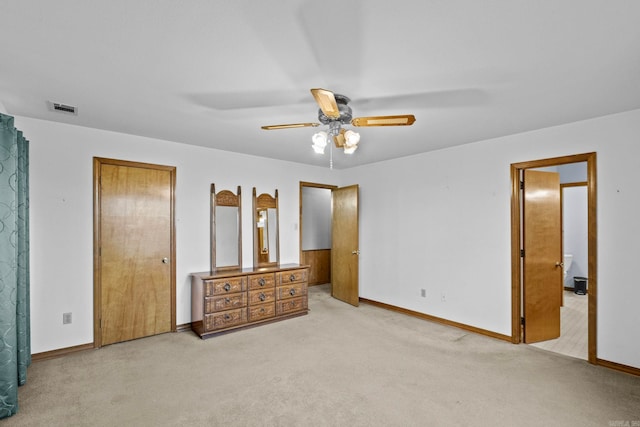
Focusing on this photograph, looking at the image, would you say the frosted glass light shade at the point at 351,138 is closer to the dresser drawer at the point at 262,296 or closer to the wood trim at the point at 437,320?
the dresser drawer at the point at 262,296

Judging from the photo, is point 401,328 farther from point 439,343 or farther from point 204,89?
point 204,89

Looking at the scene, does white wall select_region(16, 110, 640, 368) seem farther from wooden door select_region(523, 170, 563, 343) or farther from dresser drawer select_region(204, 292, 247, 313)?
dresser drawer select_region(204, 292, 247, 313)

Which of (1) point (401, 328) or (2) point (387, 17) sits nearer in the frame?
(2) point (387, 17)

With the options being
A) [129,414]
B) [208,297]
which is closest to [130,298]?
[208,297]

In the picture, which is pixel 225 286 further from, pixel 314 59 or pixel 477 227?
pixel 477 227

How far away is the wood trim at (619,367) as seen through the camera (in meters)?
2.78

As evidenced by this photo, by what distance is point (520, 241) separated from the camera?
3.58 meters

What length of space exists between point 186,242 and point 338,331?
230 centimetres

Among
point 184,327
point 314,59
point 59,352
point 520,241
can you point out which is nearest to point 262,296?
point 184,327

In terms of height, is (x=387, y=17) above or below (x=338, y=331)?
above

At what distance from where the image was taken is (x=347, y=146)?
8.28 ft

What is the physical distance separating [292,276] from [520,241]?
2963mm

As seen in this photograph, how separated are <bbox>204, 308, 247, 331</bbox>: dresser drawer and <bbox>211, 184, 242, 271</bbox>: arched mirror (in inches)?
27.2

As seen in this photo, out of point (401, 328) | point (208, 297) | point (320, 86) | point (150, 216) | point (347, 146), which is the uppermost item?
point (320, 86)
